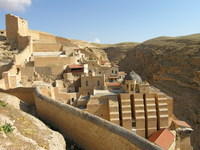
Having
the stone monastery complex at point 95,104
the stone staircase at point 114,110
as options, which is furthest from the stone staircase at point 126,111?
the stone staircase at point 114,110

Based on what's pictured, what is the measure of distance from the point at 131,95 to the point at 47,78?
810cm

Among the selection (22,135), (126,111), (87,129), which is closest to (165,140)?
(126,111)

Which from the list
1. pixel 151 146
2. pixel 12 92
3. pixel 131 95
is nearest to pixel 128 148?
pixel 151 146

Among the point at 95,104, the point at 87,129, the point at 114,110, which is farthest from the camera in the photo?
the point at 114,110

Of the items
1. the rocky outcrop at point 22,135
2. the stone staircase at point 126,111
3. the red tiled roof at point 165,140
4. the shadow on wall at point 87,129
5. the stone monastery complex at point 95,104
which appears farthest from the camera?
the stone staircase at point 126,111

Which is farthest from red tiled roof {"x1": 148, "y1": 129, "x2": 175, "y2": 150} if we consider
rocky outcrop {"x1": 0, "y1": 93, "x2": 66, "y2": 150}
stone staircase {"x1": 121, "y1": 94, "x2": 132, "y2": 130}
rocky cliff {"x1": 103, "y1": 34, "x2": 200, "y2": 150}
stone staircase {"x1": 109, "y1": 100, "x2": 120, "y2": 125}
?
rocky cliff {"x1": 103, "y1": 34, "x2": 200, "y2": 150}

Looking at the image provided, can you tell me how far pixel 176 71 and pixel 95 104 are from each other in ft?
86.6

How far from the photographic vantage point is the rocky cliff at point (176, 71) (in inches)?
1003

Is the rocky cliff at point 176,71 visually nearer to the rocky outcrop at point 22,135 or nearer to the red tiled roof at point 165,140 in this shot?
the red tiled roof at point 165,140

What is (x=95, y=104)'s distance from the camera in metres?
12.8

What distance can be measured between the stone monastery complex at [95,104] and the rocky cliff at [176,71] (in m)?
9.06

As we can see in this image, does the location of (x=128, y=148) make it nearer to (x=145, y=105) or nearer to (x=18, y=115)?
(x=18, y=115)

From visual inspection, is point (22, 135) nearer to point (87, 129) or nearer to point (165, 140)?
point (87, 129)

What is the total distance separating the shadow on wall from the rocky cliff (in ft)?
55.7
